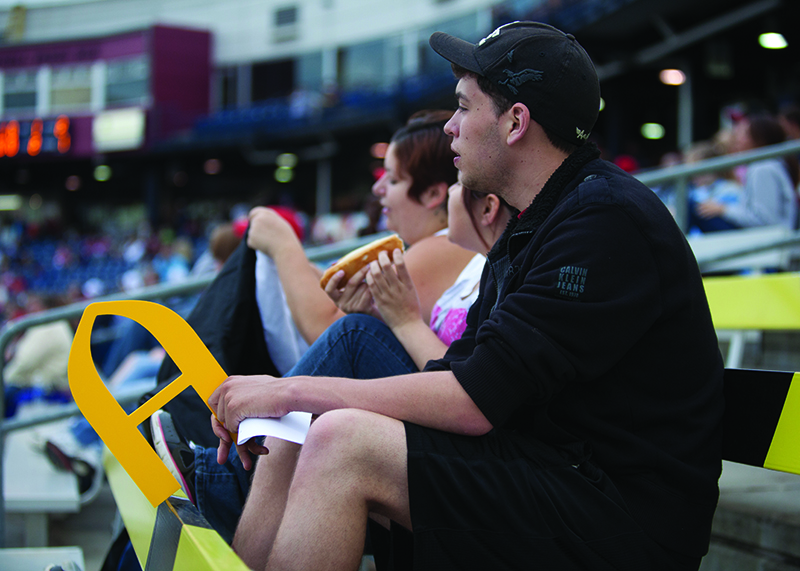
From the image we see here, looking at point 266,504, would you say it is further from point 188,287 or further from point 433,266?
point 188,287

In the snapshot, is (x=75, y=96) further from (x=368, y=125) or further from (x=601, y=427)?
(x=601, y=427)

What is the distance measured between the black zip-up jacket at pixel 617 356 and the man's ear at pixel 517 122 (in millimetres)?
177

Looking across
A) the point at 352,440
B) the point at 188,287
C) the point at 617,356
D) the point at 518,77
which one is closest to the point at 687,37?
the point at 188,287

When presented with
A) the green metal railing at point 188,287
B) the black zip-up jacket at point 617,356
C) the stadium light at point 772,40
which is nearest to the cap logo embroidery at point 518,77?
the black zip-up jacket at point 617,356

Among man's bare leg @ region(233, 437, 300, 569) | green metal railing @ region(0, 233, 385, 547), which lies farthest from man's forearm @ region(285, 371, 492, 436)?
green metal railing @ region(0, 233, 385, 547)

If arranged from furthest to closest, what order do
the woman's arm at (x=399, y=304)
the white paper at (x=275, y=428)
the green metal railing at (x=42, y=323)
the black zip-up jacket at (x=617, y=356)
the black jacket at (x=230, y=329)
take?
the green metal railing at (x=42, y=323)
the black jacket at (x=230, y=329)
the woman's arm at (x=399, y=304)
the white paper at (x=275, y=428)
the black zip-up jacket at (x=617, y=356)

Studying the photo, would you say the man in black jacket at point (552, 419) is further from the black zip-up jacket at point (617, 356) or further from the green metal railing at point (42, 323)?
the green metal railing at point (42, 323)

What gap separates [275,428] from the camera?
126 centimetres

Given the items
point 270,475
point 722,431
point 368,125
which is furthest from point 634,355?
point 368,125

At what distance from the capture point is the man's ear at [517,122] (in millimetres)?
1323

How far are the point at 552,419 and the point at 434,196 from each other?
1.13m

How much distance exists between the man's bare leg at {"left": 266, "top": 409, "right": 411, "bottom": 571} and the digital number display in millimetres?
24386

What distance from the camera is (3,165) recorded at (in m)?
24.0

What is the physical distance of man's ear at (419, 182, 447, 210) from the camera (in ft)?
7.18
